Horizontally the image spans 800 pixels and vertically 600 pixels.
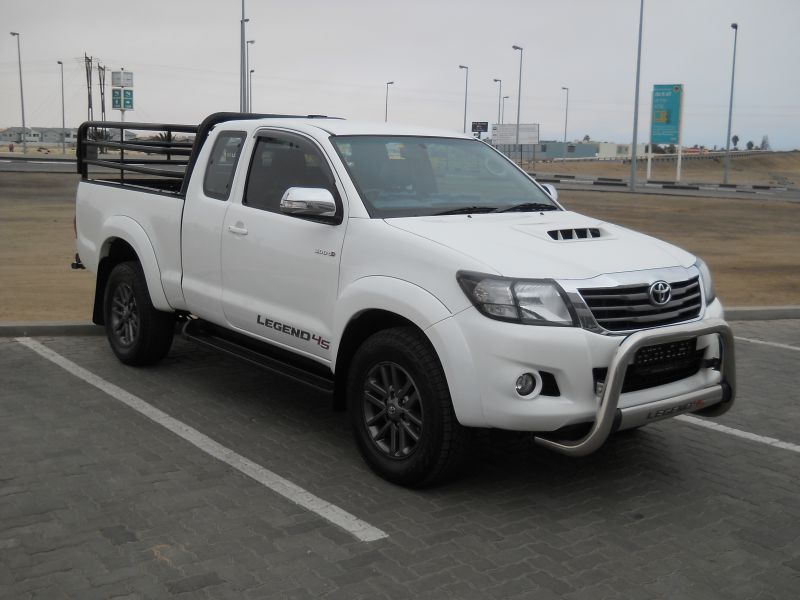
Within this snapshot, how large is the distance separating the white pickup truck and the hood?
0.02 meters

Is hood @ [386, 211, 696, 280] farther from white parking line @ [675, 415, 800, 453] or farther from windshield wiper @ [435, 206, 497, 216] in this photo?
white parking line @ [675, 415, 800, 453]

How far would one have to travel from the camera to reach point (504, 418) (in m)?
4.36

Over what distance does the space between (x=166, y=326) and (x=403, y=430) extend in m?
3.03

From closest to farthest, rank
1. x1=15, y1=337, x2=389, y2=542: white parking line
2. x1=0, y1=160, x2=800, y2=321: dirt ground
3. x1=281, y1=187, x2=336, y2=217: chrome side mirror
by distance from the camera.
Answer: x1=15, y1=337, x2=389, y2=542: white parking line → x1=281, y1=187, x2=336, y2=217: chrome side mirror → x1=0, y1=160, x2=800, y2=321: dirt ground

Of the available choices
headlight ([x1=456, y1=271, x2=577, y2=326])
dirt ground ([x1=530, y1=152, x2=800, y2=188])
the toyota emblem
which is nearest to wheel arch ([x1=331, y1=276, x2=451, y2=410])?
headlight ([x1=456, y1=271, x2=577, y2=326])

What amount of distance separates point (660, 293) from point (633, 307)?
21 centimetres

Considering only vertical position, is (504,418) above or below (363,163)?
below

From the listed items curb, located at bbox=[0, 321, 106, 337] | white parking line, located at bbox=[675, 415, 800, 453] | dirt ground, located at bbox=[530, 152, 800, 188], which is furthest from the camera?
dirt ground, located at bbox=[530, 152, 800, 188]

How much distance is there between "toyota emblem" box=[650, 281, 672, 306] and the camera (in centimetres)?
461

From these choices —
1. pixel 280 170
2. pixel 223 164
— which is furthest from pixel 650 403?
pixel 223 164

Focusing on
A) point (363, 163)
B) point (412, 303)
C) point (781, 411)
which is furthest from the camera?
point (781, 411)

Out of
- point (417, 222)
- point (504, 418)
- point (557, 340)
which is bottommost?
point (504, 418)

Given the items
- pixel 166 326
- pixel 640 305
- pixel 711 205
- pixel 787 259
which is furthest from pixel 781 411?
pixel 711 205

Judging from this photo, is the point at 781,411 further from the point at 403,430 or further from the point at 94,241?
the point at 94,241
